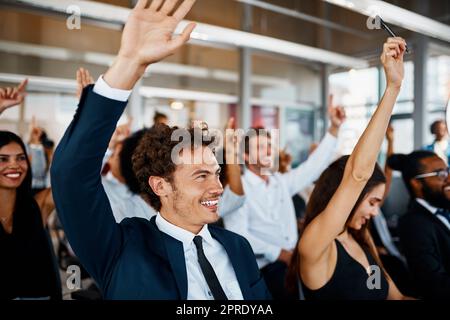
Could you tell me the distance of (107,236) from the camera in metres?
0.93

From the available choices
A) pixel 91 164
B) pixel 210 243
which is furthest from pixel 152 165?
pixel 91 164

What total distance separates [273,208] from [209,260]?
1.40 m

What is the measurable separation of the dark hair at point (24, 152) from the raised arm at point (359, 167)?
100cm

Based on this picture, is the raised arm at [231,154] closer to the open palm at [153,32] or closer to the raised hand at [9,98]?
the raised hand at [9,98]

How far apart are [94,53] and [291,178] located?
2941 mm

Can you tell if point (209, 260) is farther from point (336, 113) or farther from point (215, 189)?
point (336, 113)

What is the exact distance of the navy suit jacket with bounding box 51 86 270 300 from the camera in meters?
0.75

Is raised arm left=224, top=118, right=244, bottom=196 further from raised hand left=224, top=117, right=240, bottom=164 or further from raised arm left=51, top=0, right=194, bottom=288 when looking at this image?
raised arm left=51, top=0, right=194, bottom=288

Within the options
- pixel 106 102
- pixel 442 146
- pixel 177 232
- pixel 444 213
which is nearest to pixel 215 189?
pixel 177 232

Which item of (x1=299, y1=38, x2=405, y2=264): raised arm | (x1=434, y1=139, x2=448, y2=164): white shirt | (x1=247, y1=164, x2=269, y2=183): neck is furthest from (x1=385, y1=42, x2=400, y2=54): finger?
(x1=247, y1=164, x2=269, y2=183): neck

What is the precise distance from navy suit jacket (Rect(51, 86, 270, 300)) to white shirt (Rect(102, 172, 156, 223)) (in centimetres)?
29

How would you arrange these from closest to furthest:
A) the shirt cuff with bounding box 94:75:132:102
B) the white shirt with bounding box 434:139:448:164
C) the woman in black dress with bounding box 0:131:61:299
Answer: the shirt cuff with bounding box 94:75:132:102 < the woman in black dress with bounding box 0:131:61:299 < the white shirt with bounding box 434:139:448:164

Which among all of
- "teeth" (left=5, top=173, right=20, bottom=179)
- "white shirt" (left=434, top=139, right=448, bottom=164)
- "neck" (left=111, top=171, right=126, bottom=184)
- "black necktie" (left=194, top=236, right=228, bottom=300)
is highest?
"white shirt" (left=434, top=139, right=448, bottom=164)
